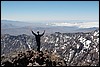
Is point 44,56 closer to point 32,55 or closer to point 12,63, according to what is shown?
point 32,55

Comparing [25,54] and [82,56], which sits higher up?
[25,54]

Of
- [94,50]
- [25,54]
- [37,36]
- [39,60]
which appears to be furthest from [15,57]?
[94,50]

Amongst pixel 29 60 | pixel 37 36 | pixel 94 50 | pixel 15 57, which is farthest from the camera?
pixel 94 50

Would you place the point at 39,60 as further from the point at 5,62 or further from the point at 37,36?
the point at 37,36

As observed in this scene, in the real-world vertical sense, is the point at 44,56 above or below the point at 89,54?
above

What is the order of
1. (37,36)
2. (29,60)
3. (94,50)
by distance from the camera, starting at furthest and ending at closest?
(94,50) < (37,36) < (29,60)

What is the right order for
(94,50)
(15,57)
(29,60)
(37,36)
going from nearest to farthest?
1. (29,60)
2. (15,57)
3. (37,36)
4. (94,50)

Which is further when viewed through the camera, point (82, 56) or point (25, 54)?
point (82, 56)

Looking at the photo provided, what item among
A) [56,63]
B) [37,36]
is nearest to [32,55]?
[56,63]

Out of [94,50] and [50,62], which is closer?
[50,62]
